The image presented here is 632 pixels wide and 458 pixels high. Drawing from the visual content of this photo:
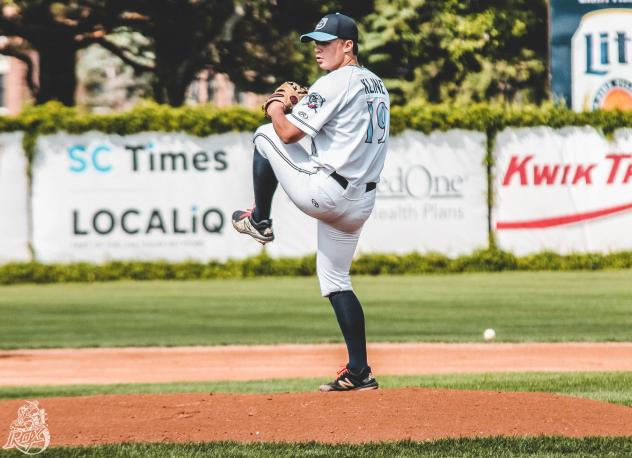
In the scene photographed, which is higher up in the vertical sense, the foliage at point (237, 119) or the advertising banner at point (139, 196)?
the foliage at point (237, 119)

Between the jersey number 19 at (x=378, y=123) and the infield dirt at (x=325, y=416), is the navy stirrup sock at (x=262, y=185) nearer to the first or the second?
the jersey number 19 at (x=378, y=123)

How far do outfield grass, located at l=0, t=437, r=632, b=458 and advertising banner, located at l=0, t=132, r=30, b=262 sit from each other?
51.9 feet

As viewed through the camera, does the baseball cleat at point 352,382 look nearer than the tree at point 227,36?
Yes

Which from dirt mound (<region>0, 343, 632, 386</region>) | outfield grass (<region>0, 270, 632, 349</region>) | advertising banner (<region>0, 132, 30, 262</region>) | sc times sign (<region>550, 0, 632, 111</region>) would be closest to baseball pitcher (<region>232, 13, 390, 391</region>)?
dirt mound (<region>0, 343, 632, 386</region>)

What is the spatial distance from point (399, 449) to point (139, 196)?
1617cm

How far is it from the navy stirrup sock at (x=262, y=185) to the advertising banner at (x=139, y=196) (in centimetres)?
1456

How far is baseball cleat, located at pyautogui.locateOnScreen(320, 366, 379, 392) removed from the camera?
728cm

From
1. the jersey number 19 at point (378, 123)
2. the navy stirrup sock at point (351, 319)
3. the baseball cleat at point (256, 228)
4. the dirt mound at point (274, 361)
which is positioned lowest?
the dirt mound at point (274, 361)

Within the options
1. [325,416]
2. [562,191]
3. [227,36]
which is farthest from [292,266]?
[325,416]

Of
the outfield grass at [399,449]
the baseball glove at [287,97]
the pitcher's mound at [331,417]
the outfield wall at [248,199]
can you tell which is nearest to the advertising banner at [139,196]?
the outfield wall at [248,199]

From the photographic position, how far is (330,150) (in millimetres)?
6688

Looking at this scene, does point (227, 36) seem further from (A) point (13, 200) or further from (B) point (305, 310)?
(B) point (305, 310)

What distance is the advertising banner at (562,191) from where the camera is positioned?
72.4ft

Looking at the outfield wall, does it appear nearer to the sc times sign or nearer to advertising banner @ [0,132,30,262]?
advertising banner @ [0,132,30,262]
